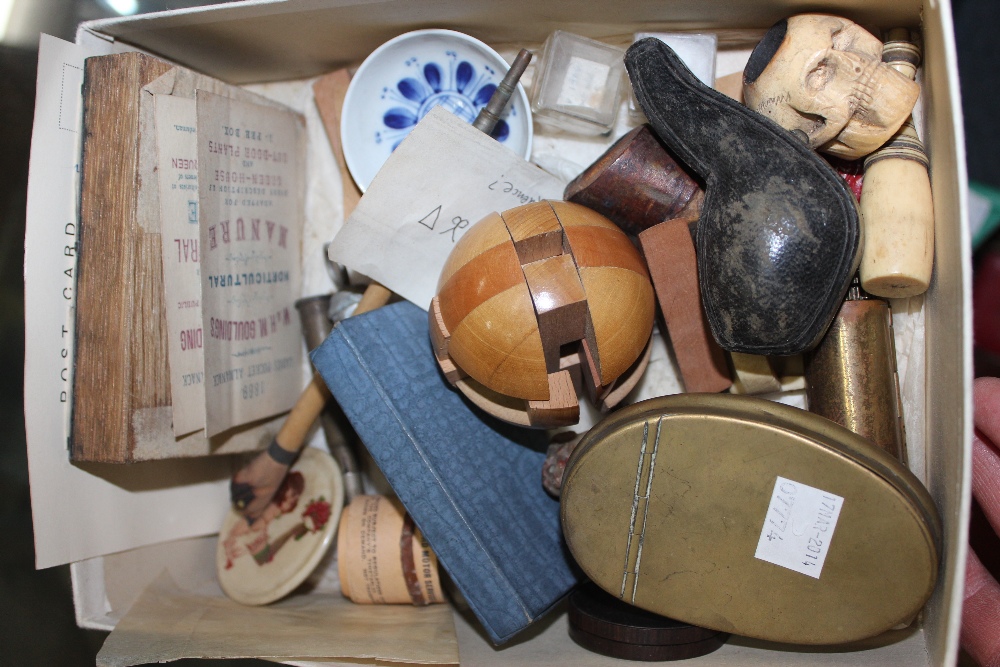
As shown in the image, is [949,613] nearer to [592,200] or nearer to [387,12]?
[592,200]

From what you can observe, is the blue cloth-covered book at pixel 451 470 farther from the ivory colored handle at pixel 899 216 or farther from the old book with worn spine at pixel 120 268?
the ivory colored handle at pixel 899 216

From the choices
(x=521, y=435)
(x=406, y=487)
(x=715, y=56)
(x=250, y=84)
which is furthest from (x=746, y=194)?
(x=250, y=84)

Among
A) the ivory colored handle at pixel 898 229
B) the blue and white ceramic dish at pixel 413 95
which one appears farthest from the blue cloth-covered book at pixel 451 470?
the ivory colored handle at pixel 898 229

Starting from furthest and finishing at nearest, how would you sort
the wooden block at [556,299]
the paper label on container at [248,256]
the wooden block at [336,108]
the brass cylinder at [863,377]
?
the wooden block at [336,108] < the paper label on container at [248,256] < the brass cylinder at [863,377] < the wooden block at [556,299]

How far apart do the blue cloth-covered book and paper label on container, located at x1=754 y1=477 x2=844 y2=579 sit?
0.96 ft

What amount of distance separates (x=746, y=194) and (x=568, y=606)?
0.63m

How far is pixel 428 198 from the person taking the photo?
3.30 ft

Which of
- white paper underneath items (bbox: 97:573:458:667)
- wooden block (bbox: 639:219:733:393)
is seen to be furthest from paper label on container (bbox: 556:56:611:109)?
white paper underneath items (bbox: 97:573:458:667)

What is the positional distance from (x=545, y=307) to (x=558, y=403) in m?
0.12

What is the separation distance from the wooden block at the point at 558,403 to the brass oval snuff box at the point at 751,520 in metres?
0.06

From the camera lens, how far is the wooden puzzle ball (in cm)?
76

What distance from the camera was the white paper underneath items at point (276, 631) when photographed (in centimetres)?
93

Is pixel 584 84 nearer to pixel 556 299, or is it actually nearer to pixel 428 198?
pixel 428 198

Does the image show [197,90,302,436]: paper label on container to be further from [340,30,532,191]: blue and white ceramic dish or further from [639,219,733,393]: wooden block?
[639,219,733,393]: wooden block
